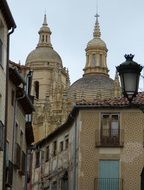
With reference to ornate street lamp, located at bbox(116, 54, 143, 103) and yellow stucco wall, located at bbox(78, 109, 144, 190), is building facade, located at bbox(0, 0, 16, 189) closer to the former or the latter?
ornate street lamp, located at bbox(116, 54, 143, 103)

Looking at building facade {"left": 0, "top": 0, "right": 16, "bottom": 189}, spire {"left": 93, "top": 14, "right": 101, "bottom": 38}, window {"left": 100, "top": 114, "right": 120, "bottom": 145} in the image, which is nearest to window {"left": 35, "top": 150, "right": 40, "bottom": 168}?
window {"left": 100, "top": 114, "right": 120, "bottom": 145}

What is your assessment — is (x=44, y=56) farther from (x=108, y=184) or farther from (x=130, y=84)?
(x=130, y=84)

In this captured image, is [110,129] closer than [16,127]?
No

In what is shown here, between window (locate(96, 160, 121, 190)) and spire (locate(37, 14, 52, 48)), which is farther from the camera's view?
spire (locate(37, 14, 52, 48))

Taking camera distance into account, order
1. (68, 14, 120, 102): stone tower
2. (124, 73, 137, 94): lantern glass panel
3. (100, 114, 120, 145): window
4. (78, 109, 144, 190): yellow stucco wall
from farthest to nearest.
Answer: (68, 14, 120, 102): stone tower, (100, 114, 120, 145): window, (78, 109, 144, 190): yellow stucco wall, (124, 73, 137, 94): lantern glass panel

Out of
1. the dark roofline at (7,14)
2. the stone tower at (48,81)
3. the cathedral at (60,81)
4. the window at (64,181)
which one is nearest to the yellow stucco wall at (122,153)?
the window at (64,181)

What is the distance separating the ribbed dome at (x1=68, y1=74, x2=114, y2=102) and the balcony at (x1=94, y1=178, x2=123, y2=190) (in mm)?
90688

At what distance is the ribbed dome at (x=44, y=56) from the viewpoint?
491ft

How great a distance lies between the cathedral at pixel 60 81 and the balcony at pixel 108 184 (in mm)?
86060

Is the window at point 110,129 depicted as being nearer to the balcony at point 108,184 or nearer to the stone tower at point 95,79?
the balcony at point 108,184

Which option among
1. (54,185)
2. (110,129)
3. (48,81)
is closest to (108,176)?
(110,129)

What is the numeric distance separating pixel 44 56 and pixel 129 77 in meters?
137

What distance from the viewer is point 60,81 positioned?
145500 millimetres

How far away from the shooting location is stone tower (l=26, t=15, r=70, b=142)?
5354 inches
